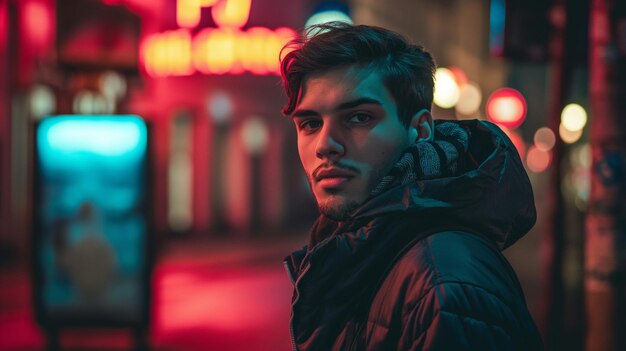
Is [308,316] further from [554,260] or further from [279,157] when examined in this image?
[279,157]

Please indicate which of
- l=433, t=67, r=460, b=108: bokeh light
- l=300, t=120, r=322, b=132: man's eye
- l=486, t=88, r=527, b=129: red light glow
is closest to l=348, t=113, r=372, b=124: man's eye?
l=300, t=120, r=322, b=132: man's eye

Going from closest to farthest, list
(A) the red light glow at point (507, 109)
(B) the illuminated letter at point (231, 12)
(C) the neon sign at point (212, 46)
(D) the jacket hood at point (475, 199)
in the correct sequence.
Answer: (D) the jacket hood at point (475, 199), (B) the illuminated letter at point (231, 12), (C) the neon sign at point (212, 46), (A) the red light glow at point (507, 109)

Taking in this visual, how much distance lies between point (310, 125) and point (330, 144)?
0.16 meters

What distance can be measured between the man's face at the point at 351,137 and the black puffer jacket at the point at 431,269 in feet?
0.26

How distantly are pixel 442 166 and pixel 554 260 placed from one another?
391cm

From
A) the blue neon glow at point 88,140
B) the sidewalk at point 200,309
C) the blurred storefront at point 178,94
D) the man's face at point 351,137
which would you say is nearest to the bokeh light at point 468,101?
the blurred storefront at point 178,94

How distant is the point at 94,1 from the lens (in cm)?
675

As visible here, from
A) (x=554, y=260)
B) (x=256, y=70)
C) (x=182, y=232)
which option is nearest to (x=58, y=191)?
(x=554, y=260)

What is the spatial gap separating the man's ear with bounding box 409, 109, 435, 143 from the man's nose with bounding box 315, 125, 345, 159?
226 mm

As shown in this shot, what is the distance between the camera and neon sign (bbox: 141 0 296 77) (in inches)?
635

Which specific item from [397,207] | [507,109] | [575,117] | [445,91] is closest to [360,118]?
[397,207]

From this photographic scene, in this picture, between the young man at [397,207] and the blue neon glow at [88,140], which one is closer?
the young man at [397,207]

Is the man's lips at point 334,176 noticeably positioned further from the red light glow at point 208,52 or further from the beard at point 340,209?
the red light glow at point 208,52

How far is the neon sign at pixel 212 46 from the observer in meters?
16.1
